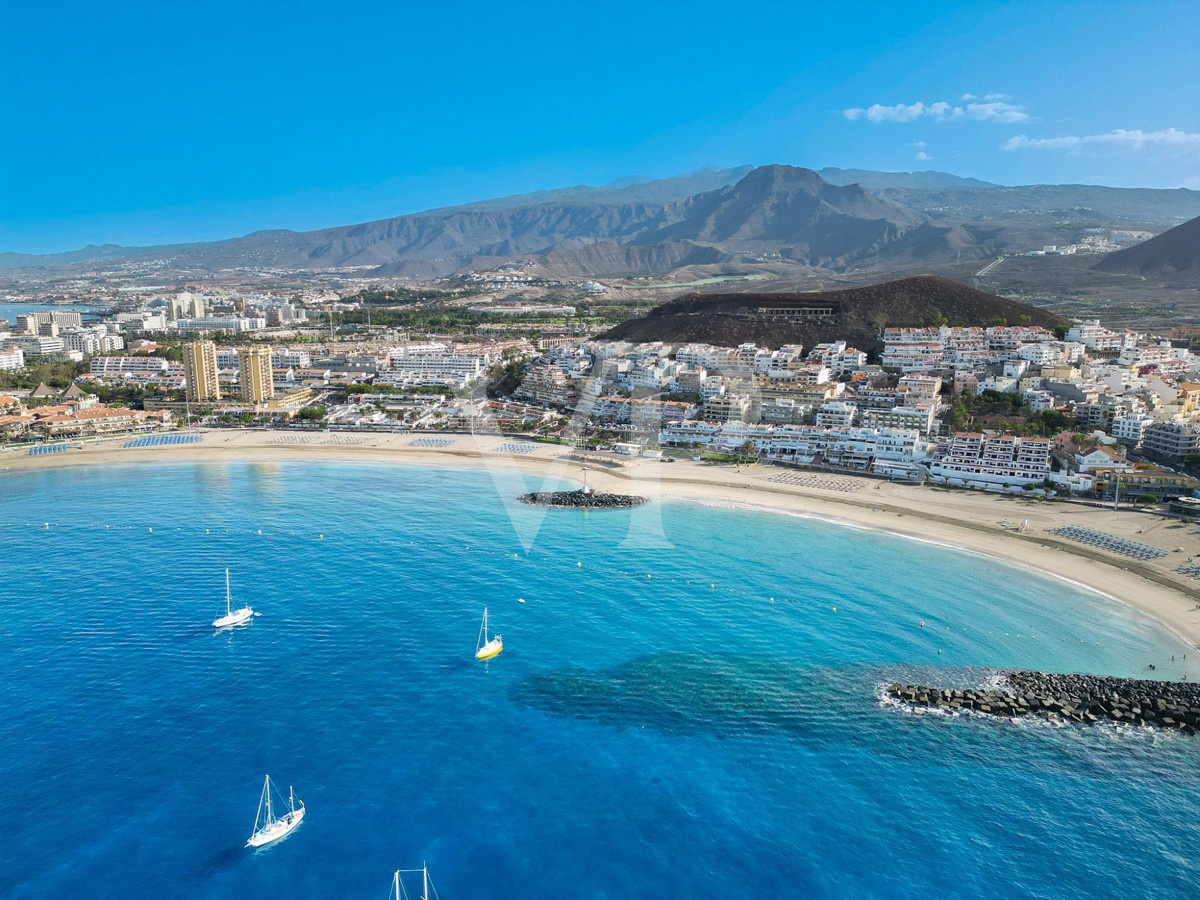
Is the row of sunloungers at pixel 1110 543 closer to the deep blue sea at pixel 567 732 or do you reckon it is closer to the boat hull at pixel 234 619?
the deep blue sea at pixel 567 732

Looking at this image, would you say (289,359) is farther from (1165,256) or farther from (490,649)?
(1165,256)

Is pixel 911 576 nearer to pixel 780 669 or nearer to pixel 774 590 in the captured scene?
pixel 774 590

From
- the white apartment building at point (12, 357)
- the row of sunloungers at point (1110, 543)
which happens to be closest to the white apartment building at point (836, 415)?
the row of sunloungers at point (1110, 543)

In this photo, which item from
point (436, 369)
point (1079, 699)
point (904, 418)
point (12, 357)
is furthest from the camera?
point (12, 357)

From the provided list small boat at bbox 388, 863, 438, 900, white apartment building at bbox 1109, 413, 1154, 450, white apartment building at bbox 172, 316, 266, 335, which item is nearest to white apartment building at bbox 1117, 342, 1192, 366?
white apartment building at bbox 1109, 413, 1154, 450

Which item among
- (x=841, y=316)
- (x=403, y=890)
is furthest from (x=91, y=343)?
(x=403, y=890)

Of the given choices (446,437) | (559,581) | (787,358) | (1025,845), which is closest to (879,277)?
(787,358)

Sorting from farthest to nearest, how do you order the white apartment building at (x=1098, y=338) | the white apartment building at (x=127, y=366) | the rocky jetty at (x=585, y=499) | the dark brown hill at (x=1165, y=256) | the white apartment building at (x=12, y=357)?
the dark brown hill at (x=1165, y=256), the white apartment building at (x=12, y=357), the white apartment building at (x=127, y=366), the white apartment building at (x=1098, y=338), the rocky jetty at (x=585, y=499)
